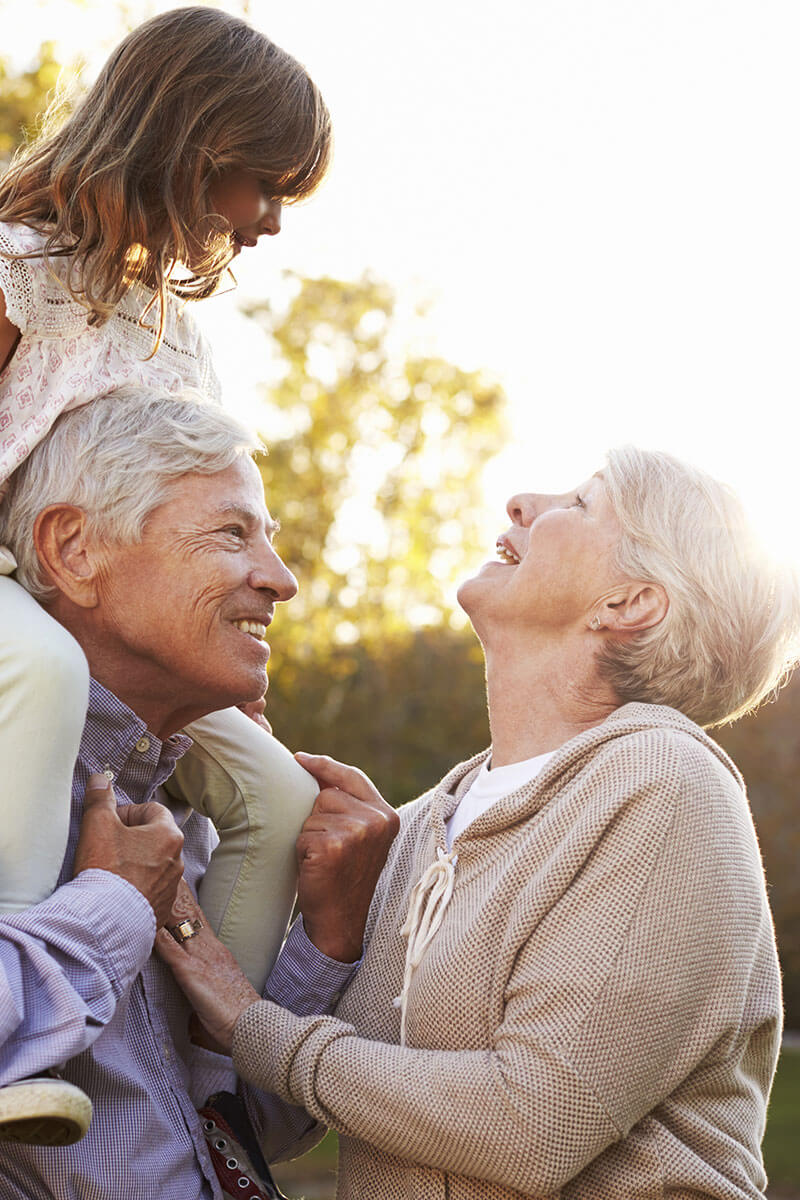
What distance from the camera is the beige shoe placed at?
1.80m

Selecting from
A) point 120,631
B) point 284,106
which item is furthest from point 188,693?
point 284,106

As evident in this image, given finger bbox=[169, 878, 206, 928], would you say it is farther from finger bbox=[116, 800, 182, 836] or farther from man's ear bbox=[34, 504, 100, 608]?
man's ear bbox=[34, 504, 100, 608]

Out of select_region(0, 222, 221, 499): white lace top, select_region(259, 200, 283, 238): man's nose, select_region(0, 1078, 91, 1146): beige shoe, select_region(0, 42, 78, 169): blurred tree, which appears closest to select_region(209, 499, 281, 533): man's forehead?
select_region(0, 222, 221, 499): white lace top

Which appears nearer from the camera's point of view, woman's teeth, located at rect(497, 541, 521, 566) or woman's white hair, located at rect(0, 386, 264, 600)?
woman's white hair, located at rect(0, 386, 264, 600)

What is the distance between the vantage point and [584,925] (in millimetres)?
2160

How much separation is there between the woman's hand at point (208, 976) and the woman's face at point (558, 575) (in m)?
0.82

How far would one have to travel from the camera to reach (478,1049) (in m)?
2.23

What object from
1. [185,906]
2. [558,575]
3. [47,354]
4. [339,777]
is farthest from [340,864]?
[47,354]

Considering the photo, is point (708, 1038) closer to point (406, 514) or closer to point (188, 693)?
point (188, 693)

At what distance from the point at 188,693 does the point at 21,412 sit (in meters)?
0.61

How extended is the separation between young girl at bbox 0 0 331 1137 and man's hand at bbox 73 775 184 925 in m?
0.35

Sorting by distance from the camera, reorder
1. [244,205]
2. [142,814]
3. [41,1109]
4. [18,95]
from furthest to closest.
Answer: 1. [18,95]
2. [244,205]
3. [142,814]
4. [41,1109]

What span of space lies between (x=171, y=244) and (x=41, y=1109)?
165cm

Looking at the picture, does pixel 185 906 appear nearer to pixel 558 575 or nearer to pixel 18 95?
pixel 558 575
